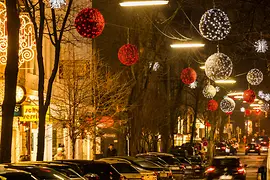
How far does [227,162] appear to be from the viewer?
99.7ft

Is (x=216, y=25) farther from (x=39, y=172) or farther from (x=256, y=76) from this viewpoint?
(x=256, y=76)

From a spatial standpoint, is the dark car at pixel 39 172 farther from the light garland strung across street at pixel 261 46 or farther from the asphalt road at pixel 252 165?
the asphalt road at pixel 252 165

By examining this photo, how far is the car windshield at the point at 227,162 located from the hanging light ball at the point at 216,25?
12.9 metres

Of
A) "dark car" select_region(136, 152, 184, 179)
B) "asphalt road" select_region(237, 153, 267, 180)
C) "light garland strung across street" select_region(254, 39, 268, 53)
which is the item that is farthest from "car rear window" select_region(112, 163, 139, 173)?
"asphalt road" select_region(237, 153, 267, 180)

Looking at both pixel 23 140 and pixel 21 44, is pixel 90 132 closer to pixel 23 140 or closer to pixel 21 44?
pixel 23 140

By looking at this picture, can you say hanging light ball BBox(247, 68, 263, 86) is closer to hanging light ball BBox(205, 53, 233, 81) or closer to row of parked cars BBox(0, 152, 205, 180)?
row of parked cars BBox(0, 152, 205, 180)

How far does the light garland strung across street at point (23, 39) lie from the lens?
2452 cm

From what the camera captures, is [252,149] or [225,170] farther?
[252,149]

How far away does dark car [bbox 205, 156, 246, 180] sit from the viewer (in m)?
29.7

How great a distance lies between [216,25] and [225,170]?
13.0 metres

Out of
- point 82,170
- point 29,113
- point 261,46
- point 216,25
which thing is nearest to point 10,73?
point 82,170

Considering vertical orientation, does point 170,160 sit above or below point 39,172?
above

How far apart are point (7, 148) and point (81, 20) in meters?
4.27

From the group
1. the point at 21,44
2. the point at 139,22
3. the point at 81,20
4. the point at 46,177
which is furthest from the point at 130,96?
the point at 46,177
